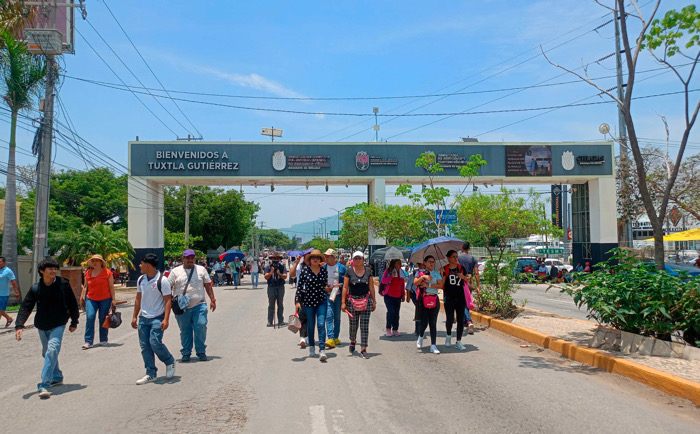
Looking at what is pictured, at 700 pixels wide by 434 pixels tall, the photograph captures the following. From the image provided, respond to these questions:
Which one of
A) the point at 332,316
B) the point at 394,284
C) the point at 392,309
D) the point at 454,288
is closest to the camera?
the point at 454,288

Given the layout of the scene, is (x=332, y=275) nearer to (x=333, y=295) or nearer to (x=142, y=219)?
(x=333, y=295)

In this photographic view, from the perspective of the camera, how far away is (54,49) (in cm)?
1791

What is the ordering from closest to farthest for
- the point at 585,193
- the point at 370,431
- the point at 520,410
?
the point at 370,431
the point at 520,410
the point at 585,193

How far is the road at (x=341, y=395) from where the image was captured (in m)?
5.55

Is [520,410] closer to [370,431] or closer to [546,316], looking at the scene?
[370,431]

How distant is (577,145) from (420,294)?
28.1 m

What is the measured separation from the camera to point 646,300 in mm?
8250

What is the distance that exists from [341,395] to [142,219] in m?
28.3

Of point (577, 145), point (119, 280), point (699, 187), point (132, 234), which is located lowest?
point (119, 280)

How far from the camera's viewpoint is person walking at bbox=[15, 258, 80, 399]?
6941mm

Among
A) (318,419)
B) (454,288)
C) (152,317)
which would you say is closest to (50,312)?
(152,317)

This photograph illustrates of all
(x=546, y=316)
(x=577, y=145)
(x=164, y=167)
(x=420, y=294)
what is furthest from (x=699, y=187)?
(x=164, y=167)

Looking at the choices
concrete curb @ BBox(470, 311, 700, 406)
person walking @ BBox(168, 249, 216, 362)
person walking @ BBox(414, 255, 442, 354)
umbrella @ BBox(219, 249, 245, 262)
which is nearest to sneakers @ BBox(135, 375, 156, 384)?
person walking @ BBox(168, 249, 216, 362)

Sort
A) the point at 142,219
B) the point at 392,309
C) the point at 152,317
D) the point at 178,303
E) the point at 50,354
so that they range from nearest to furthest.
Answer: the point at 50,354
the point at 152,317
the point at 178,303
the point at 392,309
the point at 142,219
